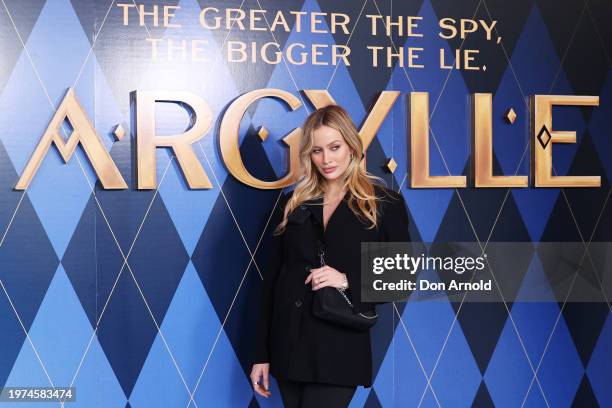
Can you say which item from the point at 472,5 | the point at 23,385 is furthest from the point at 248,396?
the point at 472,5

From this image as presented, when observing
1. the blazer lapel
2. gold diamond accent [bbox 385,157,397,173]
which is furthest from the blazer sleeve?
gold diamond accent [bbox 385,157,397,173]

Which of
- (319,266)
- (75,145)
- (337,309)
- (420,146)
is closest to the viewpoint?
(337,309)

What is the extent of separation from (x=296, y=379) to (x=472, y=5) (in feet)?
5.97

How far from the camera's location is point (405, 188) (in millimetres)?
3254

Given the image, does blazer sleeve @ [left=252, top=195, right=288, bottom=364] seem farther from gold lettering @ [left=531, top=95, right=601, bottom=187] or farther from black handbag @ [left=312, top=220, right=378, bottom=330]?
gold lettering @ [left=531, top=95, right=601, bottom=187]

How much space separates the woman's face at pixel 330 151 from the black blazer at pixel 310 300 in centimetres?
11

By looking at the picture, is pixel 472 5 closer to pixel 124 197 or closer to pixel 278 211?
pixel 278 211

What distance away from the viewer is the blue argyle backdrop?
3025 millimetres

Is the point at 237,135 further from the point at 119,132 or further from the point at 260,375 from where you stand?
the point at 260,375

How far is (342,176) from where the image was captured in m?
2.79

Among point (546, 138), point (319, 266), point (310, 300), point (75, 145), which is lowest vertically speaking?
point (310, 300)

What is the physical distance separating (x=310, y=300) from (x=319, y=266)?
0.41 ft

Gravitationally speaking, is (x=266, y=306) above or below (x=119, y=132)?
below

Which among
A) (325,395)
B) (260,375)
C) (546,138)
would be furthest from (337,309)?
(546,138)
